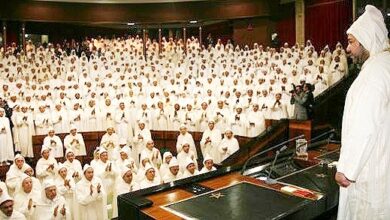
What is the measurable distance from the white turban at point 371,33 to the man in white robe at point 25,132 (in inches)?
441

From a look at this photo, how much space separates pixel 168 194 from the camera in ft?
11.4

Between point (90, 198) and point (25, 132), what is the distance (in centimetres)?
555

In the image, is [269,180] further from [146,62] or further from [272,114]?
[146,62]

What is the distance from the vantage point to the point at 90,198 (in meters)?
7.62

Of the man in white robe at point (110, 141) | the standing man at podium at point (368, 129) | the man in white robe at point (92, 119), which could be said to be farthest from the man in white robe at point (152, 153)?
the standing man at podium at point (368, 129)

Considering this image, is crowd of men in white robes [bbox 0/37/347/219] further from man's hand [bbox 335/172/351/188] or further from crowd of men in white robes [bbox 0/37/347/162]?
man's hand [bbox 335/172/351/188]

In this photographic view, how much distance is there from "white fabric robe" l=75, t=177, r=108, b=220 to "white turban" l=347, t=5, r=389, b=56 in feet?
19.9

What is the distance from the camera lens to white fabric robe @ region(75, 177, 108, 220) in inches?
300

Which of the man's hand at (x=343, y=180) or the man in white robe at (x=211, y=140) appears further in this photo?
the man in white robe at (x=211, y=140)

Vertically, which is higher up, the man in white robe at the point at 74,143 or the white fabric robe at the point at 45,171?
the man in white robe at the point at 74,143

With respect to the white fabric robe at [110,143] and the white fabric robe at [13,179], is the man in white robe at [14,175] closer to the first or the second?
the white fabric robe at [13,179]

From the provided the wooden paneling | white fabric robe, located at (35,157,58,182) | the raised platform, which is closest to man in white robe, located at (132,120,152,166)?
white fabric robe, located at (35,157,58,182)

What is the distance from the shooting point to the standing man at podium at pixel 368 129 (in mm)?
2566

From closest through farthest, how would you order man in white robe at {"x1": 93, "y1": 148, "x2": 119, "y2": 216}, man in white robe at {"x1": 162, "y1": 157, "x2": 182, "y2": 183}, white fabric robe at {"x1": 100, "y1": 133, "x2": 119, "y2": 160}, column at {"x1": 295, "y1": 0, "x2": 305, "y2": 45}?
man in white robe at {"x1": 162, "y1": 157, "x2": 182, "y2": 183} → man in white robe at {"x1": 93, "y1": 148, "x2": 119, "y2": 216} → white fabric robe at {"x1": 100, "y1": 133, "x2": 119, "y2": 160} → column at {"x1": 295, "y1": 0, "x2": 305, "y2": 45}
